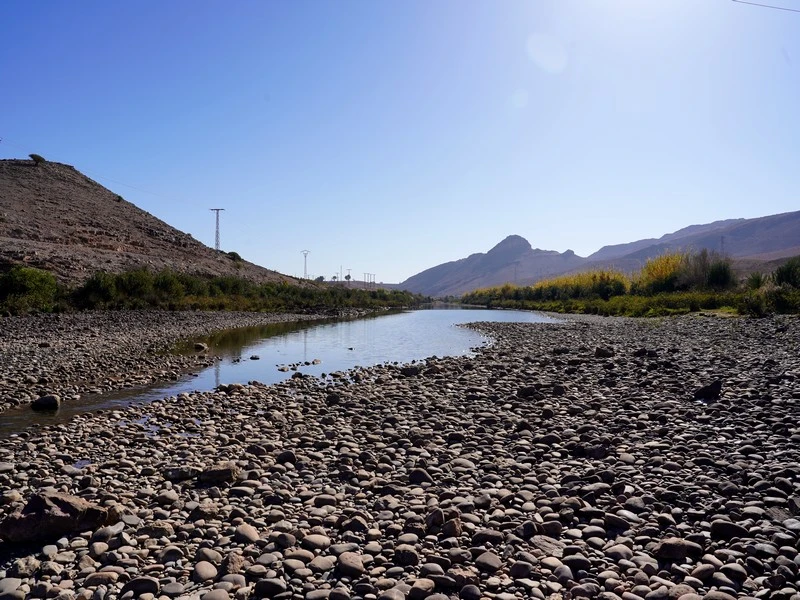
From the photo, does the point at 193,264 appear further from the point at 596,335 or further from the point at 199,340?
the point at 596,335

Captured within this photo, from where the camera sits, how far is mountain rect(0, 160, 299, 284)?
4753 cm

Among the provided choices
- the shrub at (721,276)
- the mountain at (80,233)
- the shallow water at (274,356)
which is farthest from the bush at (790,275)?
the mountain at (80,233)

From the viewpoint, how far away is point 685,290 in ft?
165

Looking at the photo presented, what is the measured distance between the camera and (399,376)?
1606 centimetres

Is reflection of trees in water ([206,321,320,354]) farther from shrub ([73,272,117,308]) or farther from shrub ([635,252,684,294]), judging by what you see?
shrub ([635,252,684,294])

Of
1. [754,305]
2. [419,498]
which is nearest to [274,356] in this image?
[419,498]

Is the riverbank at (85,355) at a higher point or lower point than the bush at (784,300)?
lower

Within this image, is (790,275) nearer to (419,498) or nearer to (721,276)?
(721,276)

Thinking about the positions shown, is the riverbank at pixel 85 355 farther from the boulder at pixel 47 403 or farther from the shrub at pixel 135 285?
the shrub at pixel 135 285

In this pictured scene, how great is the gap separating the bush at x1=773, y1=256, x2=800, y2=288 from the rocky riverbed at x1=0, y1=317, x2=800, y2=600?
29994 mm

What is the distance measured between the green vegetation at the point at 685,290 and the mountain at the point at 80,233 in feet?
159

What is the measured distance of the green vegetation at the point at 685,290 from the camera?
3212cm

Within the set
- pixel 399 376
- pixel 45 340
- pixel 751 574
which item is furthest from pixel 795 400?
pixel 45 340

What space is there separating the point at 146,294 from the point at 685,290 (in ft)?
161
